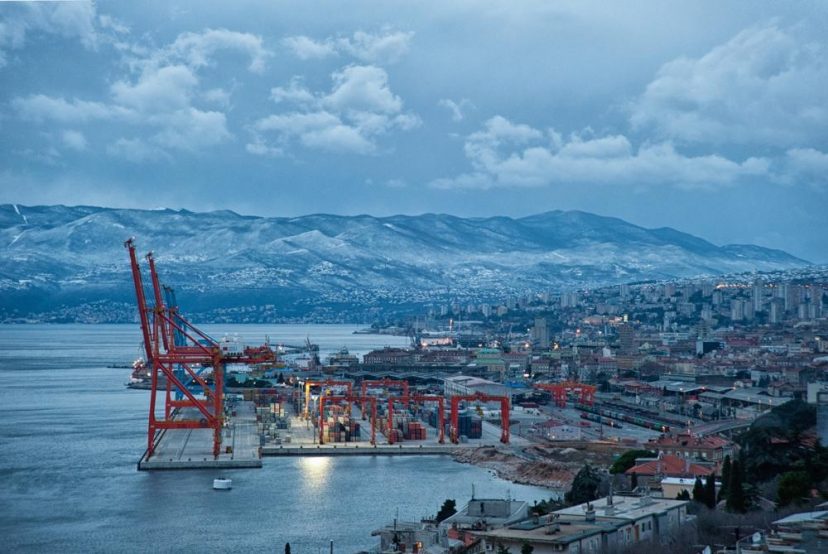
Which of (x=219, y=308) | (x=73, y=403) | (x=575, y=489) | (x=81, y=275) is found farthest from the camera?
(x=81, y=275)

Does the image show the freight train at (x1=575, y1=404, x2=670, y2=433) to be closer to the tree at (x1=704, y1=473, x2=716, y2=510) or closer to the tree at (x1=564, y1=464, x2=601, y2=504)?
the tree at (x1=564, y1=464, x2=601, y2=504)

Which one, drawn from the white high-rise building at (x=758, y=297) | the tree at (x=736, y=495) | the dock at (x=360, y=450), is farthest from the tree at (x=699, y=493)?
the white high-rise building at (x=758, y=297)

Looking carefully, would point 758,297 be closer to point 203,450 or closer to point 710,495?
point 203,450

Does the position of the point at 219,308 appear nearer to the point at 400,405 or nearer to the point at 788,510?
the point at 400,405

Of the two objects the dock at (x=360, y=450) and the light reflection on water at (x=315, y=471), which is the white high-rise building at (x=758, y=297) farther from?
the light reflection on water at (x=315, y=471)

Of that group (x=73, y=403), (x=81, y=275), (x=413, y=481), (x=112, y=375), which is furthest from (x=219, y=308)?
(x=413, y=481)

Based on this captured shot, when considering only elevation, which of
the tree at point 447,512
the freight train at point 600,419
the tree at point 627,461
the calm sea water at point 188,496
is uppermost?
the tree at point 627,461

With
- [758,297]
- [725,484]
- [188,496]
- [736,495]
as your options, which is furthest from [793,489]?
[758,297]
